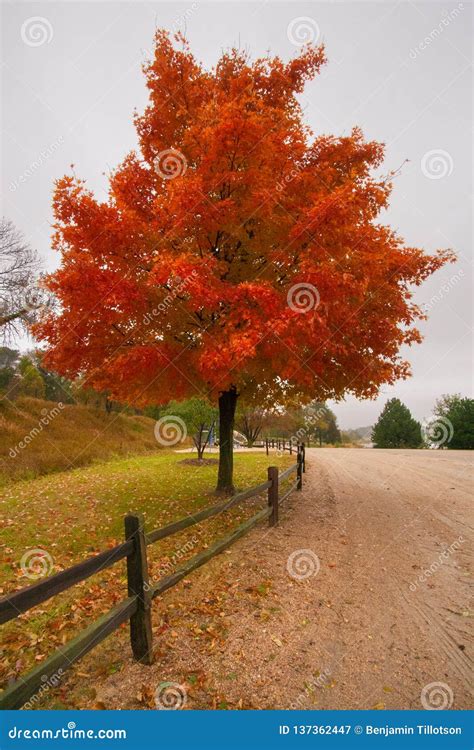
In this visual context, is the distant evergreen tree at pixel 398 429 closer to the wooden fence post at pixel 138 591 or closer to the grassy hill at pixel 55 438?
the grassy hill at pixel 55 438

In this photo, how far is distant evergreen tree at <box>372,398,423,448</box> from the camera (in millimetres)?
59844

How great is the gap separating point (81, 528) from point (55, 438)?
16.0 m

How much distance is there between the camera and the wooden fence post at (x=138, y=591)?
14.5 feet

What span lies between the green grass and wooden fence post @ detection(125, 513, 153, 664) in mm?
1390

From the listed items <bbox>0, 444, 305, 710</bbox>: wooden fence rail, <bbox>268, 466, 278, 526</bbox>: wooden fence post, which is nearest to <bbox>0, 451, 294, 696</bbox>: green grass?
<bbox>268, 466, 278, 526</bbox>: wooden fence post

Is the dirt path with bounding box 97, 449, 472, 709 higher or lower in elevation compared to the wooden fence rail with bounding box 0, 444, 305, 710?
lower

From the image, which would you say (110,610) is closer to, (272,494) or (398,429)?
(272,494)

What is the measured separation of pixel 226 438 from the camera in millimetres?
12070

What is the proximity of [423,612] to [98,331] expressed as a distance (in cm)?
749

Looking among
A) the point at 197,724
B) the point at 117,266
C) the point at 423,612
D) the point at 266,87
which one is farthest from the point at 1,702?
the point at 266,87

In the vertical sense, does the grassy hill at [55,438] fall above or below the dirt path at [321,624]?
above

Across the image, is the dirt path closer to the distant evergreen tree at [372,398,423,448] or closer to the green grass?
the green grass

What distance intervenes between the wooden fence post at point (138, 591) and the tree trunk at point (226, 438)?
24.0ft

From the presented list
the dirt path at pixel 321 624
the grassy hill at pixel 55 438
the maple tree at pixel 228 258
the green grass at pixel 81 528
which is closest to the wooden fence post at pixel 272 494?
the dirt path at pixel 321 624
